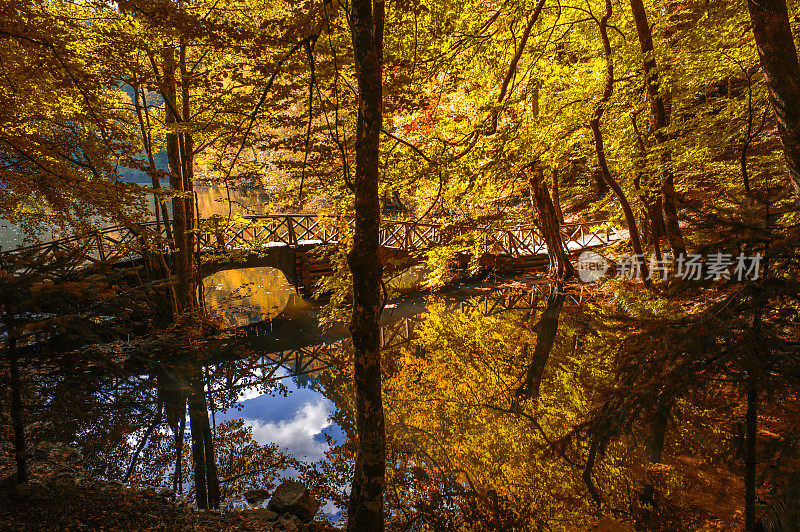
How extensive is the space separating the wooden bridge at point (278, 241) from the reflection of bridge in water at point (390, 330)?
1.74 m

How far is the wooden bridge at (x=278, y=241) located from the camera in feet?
21.1

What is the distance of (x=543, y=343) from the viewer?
905 cm

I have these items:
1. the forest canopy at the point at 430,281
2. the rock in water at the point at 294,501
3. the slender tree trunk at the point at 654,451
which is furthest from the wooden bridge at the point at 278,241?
the slender tree trunk at the point at 654,451

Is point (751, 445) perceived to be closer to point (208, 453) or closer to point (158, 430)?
point (208, 453)

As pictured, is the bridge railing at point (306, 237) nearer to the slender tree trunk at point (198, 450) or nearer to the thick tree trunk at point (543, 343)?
the thick tree trunk at point (543, 343)

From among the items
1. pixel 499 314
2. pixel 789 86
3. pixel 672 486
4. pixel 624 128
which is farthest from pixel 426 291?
pixel 789 86

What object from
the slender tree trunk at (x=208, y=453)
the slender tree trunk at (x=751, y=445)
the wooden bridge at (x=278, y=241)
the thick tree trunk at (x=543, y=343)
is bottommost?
the slender tree trunk at (x=208, y=453)

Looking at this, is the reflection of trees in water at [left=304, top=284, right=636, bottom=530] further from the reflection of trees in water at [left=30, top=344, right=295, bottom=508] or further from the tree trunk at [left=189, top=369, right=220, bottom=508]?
the tree trunk at [left=189, top=369, right=220, bottom=508]

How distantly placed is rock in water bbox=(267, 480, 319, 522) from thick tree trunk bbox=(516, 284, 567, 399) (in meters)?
3.63

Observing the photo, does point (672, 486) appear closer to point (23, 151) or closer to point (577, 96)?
point (577, 96)

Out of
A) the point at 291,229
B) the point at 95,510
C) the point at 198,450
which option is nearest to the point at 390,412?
the point at 198,450

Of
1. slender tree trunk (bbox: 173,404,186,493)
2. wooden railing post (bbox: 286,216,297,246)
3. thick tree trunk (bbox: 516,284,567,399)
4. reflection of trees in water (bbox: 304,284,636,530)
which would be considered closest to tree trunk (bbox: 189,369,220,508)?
slender tree trunk (bbox: 173,404,186,493)

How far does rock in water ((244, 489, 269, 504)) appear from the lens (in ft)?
14.3

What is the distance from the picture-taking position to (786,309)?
2322 mm
